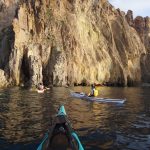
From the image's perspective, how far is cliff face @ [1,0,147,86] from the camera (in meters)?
76.4

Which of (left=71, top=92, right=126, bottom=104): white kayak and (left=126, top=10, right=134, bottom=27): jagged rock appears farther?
A: (left=126, top=10, right=134, bottom=27): jagged rock

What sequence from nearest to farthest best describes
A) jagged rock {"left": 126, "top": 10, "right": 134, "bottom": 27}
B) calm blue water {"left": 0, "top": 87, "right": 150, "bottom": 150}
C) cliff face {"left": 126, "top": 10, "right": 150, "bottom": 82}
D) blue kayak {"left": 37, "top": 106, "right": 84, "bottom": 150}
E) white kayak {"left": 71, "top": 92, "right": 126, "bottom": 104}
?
blue kayak {"left": 37, "top": 106, "right": 84, "bottom": 150} < calm blue water {"left": 0, "top": 87, "right": 150, "bottom": 150} < white kayak {"left": 71, "top": 92, "right": 126, "bottom": 104} < cliff face {"left": 126, "top": 10, "right": 150, "bottom": 82} < jagged rock {"left": 126, "top": 10, "right": 134, "bottom": 27}

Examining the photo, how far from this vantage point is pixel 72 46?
88.8 metres

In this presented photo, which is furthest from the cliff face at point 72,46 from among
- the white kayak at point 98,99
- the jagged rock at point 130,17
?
the white kayak at point 98,99

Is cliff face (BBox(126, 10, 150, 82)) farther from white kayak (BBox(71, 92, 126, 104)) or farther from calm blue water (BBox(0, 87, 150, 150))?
calm blue water (BBox(0, 87, 150, 150))

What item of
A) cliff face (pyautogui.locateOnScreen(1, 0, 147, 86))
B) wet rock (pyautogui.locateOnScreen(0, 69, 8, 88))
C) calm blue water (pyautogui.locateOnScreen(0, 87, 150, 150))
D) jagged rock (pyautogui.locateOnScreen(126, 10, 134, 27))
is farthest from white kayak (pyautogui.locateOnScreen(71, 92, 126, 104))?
jagged rock (pyautogui.locateOnScreen(126, 10, 134, 27))

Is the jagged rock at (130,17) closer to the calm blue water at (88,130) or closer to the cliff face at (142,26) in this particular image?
the cliff face at (142,26)

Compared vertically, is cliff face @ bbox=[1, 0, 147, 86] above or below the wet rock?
above

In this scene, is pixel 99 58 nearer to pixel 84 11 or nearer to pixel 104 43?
pixel 104 43

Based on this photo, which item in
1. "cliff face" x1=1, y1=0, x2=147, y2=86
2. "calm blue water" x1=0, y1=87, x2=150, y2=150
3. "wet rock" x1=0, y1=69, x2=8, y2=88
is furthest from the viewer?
"cliff face" x1=1, y1=0, x2=147, y2=86

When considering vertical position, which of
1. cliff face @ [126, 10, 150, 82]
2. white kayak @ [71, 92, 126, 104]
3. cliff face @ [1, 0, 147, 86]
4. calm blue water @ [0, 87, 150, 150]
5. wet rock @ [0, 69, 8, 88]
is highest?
cliff face @ [126, 10, 150, 82]

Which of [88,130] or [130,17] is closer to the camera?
[88,130]

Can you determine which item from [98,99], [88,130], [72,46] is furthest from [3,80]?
[88,130]

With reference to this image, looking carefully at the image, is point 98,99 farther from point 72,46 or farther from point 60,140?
point 72,46
